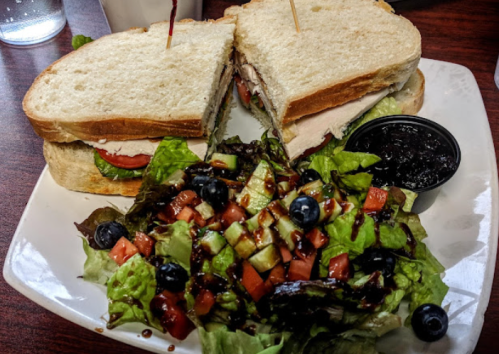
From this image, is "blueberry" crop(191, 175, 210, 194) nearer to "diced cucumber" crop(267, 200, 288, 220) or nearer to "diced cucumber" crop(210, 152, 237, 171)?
"diced cucumber" crop(210, 152, 237, 171)

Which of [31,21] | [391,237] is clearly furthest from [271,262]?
[31,21]

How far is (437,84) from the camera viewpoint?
2.71m

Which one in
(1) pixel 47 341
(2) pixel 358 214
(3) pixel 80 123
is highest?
(3) pixel 80 123

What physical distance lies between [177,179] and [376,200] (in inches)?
33.3

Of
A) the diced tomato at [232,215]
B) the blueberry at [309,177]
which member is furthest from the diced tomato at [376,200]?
the diced tomato at [232,215]

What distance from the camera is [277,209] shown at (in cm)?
187

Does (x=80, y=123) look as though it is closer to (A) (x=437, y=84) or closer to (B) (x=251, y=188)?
(B) (x=251, y=188)

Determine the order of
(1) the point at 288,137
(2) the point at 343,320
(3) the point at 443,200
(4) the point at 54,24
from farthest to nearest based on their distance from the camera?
(4) the point at 54,24 → (1) the point at 288,137 → (3) the point at 443,200 → (2) the point at 343,320

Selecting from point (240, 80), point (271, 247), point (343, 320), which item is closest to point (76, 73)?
point (240, 80)

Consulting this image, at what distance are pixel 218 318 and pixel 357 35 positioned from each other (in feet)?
5.72

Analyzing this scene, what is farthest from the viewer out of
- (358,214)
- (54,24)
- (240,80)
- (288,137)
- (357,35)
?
(54,24)

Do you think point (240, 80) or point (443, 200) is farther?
point (240, 80)

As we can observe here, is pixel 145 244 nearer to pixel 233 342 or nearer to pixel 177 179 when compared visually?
pixel 177 179

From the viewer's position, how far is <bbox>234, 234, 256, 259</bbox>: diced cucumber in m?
1.77
